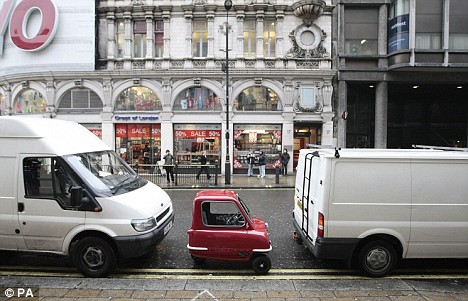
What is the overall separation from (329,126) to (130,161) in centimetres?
1370

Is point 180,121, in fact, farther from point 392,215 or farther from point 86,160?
point 392,215

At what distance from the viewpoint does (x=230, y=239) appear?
5082 mm

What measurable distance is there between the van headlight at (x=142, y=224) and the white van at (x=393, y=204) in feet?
9.12

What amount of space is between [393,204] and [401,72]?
17727 mm

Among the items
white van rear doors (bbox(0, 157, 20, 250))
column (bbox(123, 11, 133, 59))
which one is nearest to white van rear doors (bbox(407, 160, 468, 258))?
white van rear doors (bbox(0, 157, 20, 250))

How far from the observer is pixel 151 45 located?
66.4 ft

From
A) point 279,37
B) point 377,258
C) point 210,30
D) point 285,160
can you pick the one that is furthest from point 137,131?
point 377,258

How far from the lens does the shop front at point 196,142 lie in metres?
20.4

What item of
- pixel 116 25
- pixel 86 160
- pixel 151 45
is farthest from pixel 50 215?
pixel 116 25

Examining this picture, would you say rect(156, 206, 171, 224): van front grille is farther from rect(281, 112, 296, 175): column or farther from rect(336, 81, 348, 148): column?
rect(336, 81, 348, 148): column

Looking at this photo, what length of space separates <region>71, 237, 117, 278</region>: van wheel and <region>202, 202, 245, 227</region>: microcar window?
1631mm

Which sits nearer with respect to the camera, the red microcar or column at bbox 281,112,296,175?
the red microcar

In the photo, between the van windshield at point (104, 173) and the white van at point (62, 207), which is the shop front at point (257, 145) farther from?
the white van at point (62, 207)

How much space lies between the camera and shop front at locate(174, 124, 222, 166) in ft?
67.1
